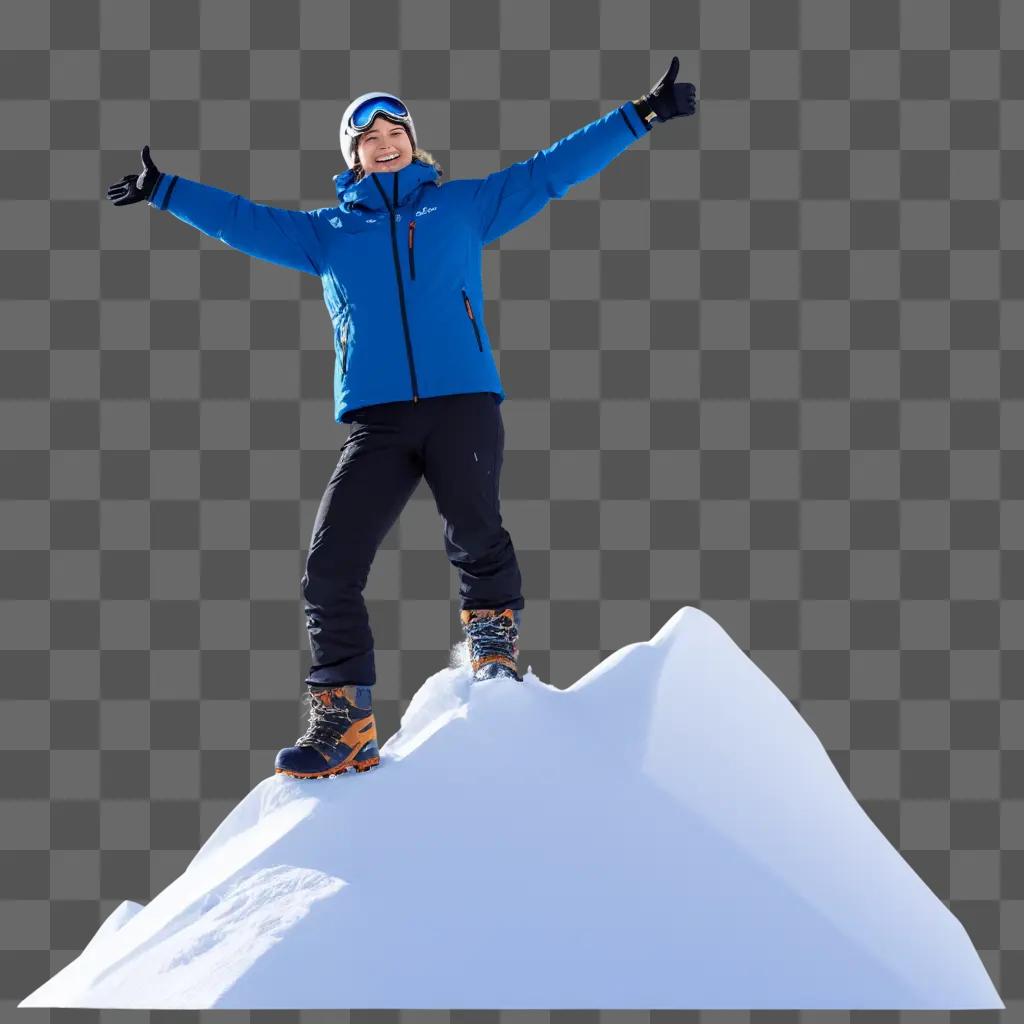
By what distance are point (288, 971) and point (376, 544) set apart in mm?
1394

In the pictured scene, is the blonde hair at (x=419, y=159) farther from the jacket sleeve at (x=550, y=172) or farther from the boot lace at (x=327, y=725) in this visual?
the boot lace at (x=327, y=725)

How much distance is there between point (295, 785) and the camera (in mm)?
4762

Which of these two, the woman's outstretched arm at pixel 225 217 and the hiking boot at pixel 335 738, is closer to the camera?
the hiking boot at pixel 335 738

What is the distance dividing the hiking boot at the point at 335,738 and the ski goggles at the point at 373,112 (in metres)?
1.85

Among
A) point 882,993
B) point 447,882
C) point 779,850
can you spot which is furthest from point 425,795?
point 882,993

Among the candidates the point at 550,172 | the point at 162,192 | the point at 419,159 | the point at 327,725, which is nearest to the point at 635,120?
the point at 550,172

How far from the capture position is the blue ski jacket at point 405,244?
484cm

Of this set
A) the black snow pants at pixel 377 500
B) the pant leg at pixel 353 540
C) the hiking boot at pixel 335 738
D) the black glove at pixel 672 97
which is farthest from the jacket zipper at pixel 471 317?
the hiking boot at pixel 335 738

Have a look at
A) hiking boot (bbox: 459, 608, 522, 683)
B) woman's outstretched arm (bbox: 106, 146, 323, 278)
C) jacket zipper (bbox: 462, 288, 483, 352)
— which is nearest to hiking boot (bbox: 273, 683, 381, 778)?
hiking boot (bbox: 459, 608, 522, 683)

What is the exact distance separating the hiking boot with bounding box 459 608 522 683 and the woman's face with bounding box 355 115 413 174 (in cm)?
150

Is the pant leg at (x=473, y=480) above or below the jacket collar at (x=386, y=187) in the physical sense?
below

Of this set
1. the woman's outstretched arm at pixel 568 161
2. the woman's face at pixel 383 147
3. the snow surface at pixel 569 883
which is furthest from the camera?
the woman's face at pixel 383 147

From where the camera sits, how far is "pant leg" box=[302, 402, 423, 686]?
4.81 meters

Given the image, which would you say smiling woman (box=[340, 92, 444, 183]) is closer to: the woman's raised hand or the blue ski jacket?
the blue ski jacket
